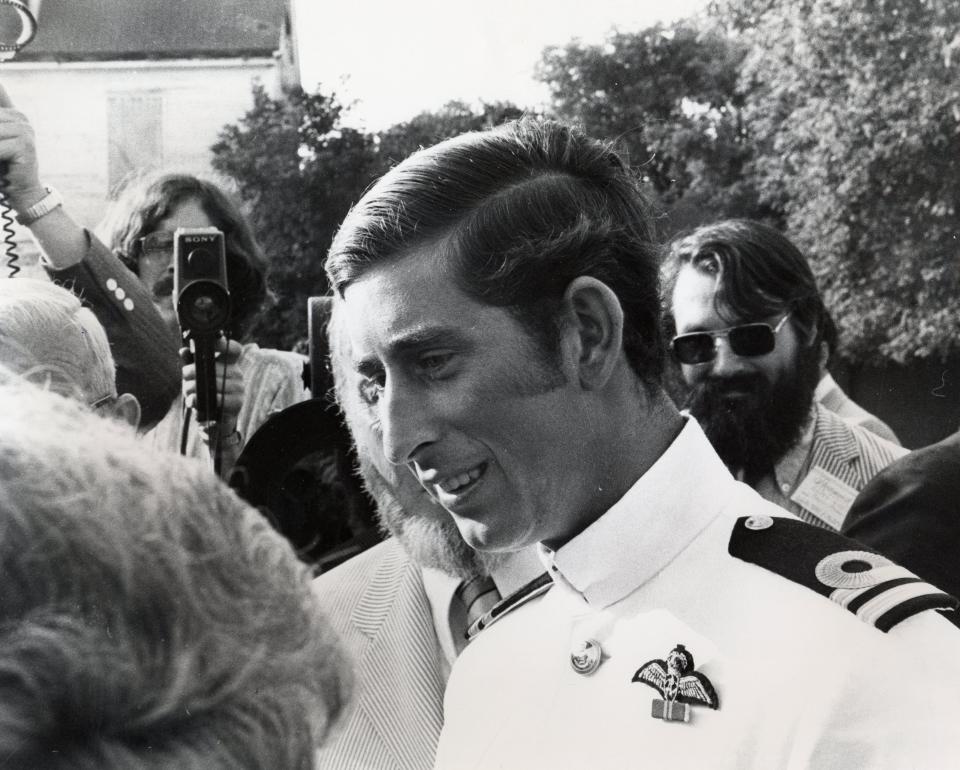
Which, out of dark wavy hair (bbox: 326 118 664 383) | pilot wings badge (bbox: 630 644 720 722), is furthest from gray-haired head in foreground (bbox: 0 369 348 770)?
dark wavy hair (bbox: 326 118 664 383)

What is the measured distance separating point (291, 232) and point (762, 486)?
43.0 inches

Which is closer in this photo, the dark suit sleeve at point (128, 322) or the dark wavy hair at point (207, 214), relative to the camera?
the dark suit sleeve at point (128, 322)

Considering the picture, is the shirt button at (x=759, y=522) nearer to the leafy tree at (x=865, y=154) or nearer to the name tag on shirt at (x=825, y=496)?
the name tag on shirt at (x=825, y=496)

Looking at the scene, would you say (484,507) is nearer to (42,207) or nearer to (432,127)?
(432,127)

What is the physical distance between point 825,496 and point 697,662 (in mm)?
1028

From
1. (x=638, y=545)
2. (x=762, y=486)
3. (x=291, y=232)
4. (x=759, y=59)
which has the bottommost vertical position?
(x=762, y=486)

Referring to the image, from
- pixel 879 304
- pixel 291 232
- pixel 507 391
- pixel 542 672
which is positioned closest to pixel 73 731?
pixel 507 391

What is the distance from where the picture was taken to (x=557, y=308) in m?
1.60

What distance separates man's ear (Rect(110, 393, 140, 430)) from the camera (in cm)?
209

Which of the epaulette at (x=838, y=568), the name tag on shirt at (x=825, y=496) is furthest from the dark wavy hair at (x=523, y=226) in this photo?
the name tag on shirt at (x=825, y=496)

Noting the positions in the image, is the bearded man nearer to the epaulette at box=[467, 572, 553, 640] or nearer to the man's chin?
the man's chin

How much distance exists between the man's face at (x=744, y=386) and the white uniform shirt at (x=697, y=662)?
2.40 ft

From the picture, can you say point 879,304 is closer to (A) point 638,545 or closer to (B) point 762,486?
(B) point 762,486

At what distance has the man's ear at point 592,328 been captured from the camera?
1.59 m
